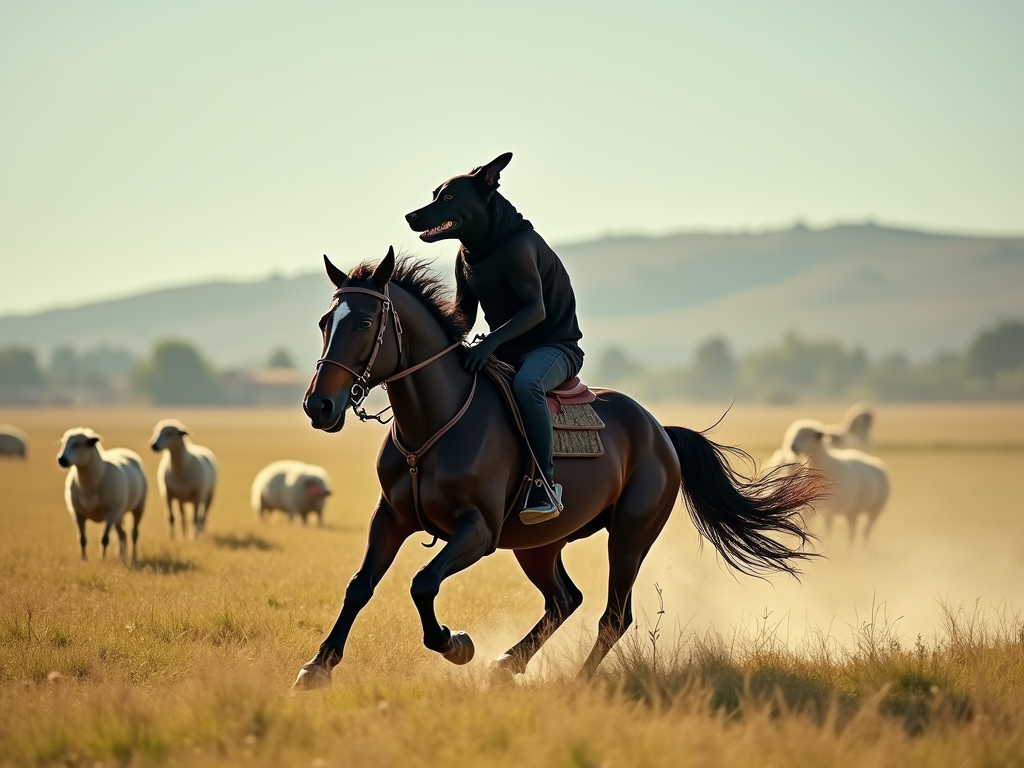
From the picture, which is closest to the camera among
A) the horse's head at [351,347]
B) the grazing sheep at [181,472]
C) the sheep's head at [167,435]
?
the horse's head at [351,347]

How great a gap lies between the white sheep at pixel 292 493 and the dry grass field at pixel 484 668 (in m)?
6.12

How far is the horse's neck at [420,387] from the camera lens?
7828mm

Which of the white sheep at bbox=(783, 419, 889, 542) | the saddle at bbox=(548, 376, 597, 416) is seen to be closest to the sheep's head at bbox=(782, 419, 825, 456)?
the white sheep at bbox=(783, 419, 889, 542)

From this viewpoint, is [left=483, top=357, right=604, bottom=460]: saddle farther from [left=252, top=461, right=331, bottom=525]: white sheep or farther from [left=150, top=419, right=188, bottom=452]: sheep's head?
[left=252, top=461, right=331, bottom=525]: white sheep

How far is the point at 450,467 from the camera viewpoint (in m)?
7.78

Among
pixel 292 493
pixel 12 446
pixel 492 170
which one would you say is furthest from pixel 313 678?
pixel 12 446

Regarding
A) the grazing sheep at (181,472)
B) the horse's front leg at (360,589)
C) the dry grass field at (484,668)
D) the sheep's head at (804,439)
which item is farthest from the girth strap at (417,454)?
the sheep's head at (804,439)

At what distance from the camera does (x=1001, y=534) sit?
23.1m

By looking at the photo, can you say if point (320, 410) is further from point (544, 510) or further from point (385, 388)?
point (544, 510)

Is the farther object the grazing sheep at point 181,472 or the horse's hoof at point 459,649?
the grazing sheep at point 181,472

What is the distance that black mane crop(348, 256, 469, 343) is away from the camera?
8.23 m

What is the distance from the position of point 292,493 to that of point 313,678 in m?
18.4

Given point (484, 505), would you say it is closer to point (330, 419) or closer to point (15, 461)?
point (330, 419)

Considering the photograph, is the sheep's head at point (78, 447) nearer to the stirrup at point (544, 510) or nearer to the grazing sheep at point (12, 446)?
the stirrup at point (544, 510)
